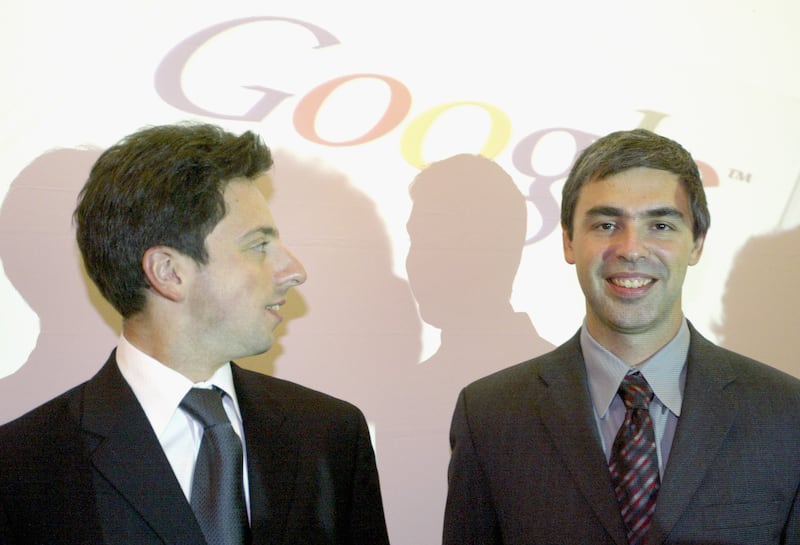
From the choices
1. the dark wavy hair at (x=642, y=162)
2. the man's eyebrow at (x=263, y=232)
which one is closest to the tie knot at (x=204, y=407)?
the man's eyebrow at (x=263, y=232)

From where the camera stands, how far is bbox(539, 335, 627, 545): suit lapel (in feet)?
6.19

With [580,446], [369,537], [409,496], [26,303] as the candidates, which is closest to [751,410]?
[580,446]

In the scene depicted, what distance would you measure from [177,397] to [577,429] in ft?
2.65

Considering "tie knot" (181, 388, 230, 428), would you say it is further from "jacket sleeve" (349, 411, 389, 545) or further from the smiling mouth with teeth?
the smiling mouth with teeth

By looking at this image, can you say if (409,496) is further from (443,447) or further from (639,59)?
(639,59)

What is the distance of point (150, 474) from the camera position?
1.76 m

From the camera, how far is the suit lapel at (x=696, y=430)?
1845 millimetres

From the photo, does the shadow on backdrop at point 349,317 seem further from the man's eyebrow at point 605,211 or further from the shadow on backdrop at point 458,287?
the man's eyebrow at point 605,211

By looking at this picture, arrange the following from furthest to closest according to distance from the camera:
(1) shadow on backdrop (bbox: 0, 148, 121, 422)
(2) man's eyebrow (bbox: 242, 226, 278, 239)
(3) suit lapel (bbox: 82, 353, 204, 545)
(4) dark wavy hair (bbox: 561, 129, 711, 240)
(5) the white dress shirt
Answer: (1) shadow on backdrop (bbox: 0, 148, 121, 422) → (4) dark wavy hair (bbox: 561, 129, 711, 240) → (2) man's eyebrow (bbox: 242, 226, 278, 239) → (5) the white dress shirt → (3) suit lapel (bbox: 82, 353, 204, 545)

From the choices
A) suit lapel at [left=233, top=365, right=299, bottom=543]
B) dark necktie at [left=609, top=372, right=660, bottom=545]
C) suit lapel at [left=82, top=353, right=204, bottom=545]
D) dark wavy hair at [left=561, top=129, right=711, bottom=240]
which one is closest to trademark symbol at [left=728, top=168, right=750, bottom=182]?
dark wavy hair at [left=561, top=129, right=711, bottom=240]

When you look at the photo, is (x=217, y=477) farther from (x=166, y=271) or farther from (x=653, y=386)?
(x=653, y=386)

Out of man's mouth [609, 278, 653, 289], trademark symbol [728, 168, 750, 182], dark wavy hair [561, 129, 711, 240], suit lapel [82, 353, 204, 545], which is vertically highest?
trademark symbol [728, 168, 750, 182]

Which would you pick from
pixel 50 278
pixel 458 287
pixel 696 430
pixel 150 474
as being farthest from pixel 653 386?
pixel 50 278

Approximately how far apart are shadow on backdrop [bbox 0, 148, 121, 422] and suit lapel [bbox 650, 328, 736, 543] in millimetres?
1383
